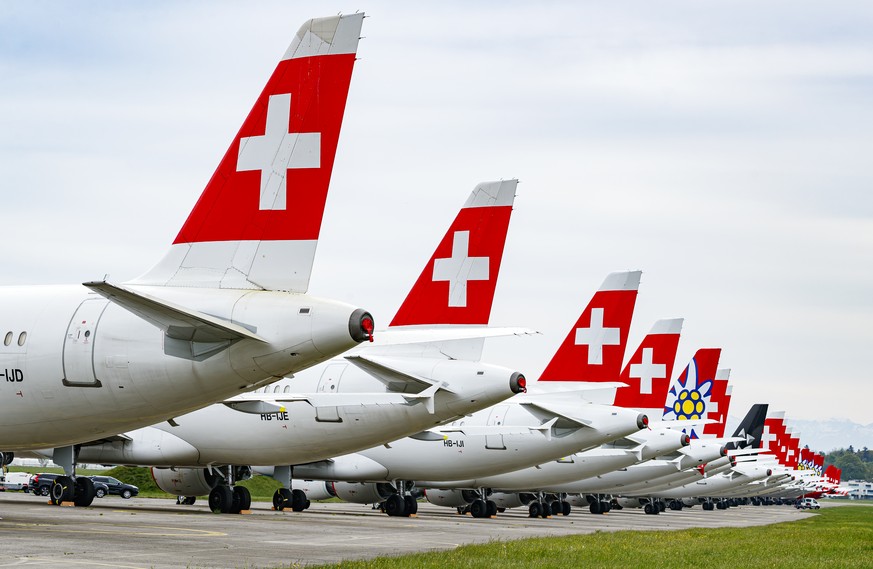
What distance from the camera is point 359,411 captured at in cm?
2388

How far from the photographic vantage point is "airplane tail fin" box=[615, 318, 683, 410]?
41.9 metres

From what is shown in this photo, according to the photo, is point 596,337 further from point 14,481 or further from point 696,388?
point 14,481

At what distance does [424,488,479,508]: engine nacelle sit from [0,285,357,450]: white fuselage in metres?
23.0

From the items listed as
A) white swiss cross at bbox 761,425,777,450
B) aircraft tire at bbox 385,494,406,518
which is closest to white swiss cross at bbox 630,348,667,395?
aircraft tire at bbox 385,494,406,518

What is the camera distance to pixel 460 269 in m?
27.0

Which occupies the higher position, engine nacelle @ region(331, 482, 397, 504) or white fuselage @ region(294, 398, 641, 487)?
white fuselage @ region(294, 398, 641, 487)

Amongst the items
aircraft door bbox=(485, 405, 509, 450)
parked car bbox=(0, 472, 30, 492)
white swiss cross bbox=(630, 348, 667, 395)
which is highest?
white swiss cross bbox=(630, 348, 667, 395)

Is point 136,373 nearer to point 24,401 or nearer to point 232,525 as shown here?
point 24,401

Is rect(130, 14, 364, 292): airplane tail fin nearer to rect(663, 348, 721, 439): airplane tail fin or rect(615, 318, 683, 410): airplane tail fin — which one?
rect(615, 318, 683, 410): airplane tail fin

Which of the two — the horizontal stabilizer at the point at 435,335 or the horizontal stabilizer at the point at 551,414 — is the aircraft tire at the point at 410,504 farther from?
the horizontal stabilizer at the point at 435,335

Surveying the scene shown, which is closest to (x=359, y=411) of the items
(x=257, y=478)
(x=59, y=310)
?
(x=59, y=310)

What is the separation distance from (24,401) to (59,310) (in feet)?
4.84

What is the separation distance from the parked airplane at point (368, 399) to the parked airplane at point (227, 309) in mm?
Result: 5787

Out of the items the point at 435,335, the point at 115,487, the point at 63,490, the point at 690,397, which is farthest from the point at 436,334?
the point at 690,397
